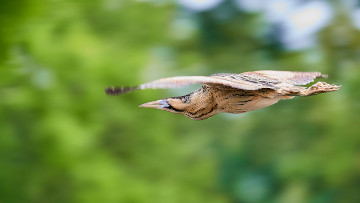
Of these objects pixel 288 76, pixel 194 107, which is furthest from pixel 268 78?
pixel 194 107

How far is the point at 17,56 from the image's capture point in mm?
6730

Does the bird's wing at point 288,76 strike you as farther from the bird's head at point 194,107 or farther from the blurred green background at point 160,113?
the blurred green background at point 160,113

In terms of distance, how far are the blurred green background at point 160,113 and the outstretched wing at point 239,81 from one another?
4400 millimetres

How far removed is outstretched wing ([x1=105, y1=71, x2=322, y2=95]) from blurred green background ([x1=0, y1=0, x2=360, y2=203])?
4400 millimetres

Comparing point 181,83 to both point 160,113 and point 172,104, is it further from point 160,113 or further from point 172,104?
point 160,113

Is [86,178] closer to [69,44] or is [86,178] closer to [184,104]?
[69,44]

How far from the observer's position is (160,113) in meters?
7.36

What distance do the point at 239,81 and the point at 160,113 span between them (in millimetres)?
5477

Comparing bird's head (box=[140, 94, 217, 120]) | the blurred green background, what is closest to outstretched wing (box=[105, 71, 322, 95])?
bird's head (box=[140, 94, 217, 120])

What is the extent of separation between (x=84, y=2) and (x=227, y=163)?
2.42m

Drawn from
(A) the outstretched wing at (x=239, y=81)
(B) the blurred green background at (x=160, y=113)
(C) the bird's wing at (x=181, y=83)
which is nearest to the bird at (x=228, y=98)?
(A) the outstretched wing at (x=239, y=81)

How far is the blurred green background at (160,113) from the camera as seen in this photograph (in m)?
6.82

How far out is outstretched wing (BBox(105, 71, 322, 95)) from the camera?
63.3 inches

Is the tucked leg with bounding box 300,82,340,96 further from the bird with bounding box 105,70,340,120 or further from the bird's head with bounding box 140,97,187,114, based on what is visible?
the bird's head with bounding box 140,97,187,114
